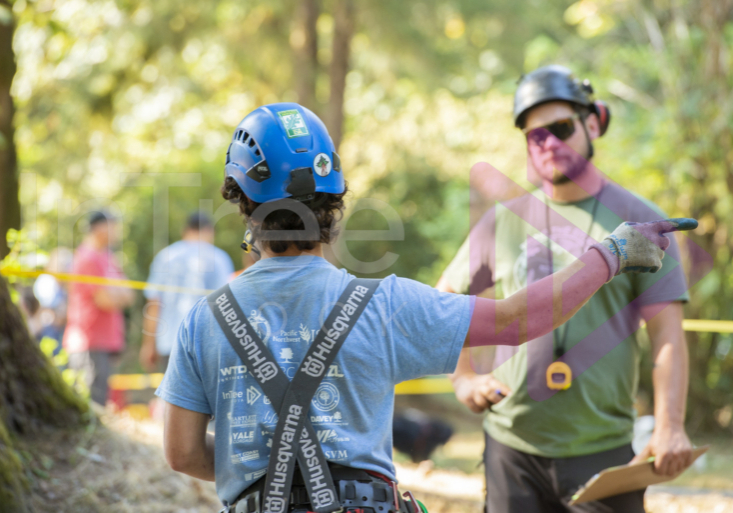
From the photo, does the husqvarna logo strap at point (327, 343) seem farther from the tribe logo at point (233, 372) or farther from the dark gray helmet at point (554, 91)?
the dark gray helmet at point (554, 91)

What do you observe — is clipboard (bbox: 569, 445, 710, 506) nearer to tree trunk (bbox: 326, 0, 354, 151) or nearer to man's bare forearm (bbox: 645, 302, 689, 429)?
man's bare forearm (bbox: 645, 302, 689, 429)

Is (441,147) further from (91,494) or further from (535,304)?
(535,304)

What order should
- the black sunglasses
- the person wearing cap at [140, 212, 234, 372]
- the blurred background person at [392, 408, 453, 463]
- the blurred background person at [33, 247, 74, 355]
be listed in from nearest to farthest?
the black sunglasses
the person wearing cap at [140, 212, 234, 372]
the blurred background person at [392, 408, 453, 463]
the blurred background person at [33, 247, 74, 355]

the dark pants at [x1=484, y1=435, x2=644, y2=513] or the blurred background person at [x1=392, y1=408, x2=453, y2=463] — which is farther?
the blurred background person at [x1=392, y1=408, x2=453, y2=463]

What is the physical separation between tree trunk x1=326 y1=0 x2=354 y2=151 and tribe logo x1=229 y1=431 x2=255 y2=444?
9.01 meters

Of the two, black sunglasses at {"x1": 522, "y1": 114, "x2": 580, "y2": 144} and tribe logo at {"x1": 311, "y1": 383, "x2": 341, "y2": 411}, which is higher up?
black sunglasses at {"x1": 522, "y1": 114, "x2": 580, "y2": 144}

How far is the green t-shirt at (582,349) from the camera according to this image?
2500mm

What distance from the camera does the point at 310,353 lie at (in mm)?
1568

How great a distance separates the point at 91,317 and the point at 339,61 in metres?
6.13

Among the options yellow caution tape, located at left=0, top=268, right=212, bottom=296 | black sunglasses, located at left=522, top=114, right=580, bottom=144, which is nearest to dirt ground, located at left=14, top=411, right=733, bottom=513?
yellow caution tape, located at left=0, top=268, right=212, bottom=296

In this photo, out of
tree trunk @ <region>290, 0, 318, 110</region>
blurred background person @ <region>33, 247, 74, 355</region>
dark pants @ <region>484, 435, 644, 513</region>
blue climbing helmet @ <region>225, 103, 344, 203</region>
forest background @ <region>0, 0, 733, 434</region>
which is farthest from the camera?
tree trunk @ <region>290, 0, 318, 110</region>

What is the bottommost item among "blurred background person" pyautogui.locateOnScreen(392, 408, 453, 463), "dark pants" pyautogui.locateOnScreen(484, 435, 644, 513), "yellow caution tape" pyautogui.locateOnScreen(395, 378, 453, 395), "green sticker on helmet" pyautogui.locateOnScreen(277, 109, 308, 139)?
"yellow caution tape" pyautogui.locateOnScreen(395, 378, 453, 395)

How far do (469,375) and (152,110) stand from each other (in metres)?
12.5

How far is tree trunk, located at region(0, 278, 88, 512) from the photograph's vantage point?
312 centimetres
